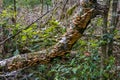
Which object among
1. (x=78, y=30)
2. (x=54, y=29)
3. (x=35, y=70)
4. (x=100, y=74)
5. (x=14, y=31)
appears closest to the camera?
(x=100, y=74)

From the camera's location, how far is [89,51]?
13.1 feet

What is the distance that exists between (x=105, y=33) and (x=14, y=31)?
169 cm

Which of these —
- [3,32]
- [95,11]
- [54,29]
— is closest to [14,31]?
[3,32]

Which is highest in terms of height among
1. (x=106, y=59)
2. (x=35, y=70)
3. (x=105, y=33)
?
(x=105, y=33)

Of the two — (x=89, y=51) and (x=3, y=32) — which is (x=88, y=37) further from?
(x=3, y=32)

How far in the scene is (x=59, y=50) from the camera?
395 cm

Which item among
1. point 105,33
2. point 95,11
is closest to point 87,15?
point 95,11

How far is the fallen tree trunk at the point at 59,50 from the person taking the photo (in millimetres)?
3799

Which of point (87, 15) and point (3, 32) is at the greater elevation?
point (87, 15)

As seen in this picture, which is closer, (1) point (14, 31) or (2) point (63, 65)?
(2) point (63, 65)

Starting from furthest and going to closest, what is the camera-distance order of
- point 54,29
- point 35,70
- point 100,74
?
point 54,29 → point 35,70 → point 100,74

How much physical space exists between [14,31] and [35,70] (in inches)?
34.1

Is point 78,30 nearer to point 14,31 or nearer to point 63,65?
point 63,65

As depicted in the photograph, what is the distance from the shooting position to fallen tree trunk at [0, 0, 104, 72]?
3.80 meters
